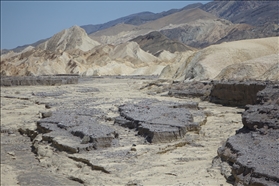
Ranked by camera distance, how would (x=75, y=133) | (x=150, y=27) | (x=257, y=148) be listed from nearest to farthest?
(x=257, y=148), (x=75, y=133), (x=150, y=27)

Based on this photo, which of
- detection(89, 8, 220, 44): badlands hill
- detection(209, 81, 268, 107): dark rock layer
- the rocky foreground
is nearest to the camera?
the rocky foreground

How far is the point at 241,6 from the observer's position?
190m

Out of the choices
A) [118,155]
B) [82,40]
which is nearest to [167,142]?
[118,155]

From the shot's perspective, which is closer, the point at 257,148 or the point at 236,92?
the point at 257,148

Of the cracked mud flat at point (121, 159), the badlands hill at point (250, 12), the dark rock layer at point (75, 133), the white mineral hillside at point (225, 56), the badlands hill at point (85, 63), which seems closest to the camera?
the cracked mud flat at point (121, 159)

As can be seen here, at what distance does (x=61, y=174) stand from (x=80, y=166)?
1.34 ft

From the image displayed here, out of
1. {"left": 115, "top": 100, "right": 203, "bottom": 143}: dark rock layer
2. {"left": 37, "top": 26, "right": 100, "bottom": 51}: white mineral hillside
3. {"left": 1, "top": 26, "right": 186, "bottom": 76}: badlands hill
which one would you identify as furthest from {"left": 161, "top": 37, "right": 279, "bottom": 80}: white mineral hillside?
{"left": 37, "top": 26, "right": 100, "bottom": 51}: white mineral hillside

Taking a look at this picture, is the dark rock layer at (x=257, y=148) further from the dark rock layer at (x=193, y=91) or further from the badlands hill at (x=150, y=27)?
the badlands hill at (x=150, y=27)

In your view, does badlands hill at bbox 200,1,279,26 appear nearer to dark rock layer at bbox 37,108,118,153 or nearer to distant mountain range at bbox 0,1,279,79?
distant mountain range at bbox 0,1,279,79

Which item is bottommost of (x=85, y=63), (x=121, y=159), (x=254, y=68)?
(x=121, y=159)

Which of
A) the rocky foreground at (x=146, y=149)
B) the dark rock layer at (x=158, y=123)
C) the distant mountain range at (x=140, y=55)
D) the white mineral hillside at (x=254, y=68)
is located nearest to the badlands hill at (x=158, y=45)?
the distant mountain range at (x=140, y=55)

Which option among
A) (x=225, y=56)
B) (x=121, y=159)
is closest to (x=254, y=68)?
(x=225, y=56)

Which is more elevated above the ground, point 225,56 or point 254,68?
point 225,56

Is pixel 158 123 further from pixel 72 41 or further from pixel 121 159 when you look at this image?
pixel 72 41
